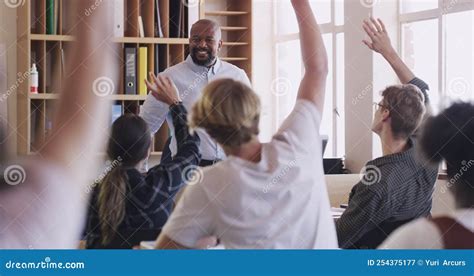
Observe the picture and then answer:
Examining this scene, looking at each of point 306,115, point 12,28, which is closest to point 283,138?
point 306,115

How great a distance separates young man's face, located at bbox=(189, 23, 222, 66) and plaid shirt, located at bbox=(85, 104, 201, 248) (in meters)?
1.85

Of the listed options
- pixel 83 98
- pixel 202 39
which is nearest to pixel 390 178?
pixel 202 39

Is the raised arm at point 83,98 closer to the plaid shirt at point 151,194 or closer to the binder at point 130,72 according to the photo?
the plaid shirt at point 151,194

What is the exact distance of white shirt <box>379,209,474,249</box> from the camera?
1587 mm

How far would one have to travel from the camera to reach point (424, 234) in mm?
1601

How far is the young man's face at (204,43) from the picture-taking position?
4.22 m

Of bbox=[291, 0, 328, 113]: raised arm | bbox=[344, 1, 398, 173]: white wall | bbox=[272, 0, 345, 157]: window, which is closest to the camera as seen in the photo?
bbox=[291, 0, 328, 113]: raised arm

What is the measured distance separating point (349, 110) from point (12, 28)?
3.32 metres

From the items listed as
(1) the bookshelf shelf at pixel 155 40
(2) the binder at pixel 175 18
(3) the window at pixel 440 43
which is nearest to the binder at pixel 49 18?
(1) the bookshelf shelf at pixel 155 40

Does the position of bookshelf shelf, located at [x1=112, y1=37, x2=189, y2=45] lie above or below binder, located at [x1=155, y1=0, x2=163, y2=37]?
below

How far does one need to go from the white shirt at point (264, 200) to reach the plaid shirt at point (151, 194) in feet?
2.34

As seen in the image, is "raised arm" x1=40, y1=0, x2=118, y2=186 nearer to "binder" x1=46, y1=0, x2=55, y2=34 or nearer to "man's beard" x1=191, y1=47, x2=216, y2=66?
"man's beard" x1=191, y1=47, x2=216, y2=66

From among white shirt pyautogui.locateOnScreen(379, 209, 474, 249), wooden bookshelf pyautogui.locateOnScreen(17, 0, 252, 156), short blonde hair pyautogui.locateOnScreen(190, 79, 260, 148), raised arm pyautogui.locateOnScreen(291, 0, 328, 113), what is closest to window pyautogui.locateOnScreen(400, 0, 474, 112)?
wooden bookshelf pyautogui.locateOnScreen(17, 0, 252, 156)
